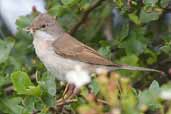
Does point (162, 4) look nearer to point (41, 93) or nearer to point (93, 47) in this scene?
point (93, 47)

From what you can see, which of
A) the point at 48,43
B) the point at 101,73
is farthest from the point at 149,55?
the point at 101,73

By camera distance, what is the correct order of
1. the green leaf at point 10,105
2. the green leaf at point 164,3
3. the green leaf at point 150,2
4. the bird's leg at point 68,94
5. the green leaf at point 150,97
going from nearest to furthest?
the green leaf at point 150,97
the bird's leg at point 68,94
the green leaf at point 10,105
the green leaf at point 150,2
the green leaf at point 164,3

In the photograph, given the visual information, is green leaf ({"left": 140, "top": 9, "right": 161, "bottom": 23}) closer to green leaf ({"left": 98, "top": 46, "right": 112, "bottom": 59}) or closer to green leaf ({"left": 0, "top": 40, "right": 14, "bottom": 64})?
green leaf ({"left": 98, "top": 46, "right": 112, "bottom": 59})

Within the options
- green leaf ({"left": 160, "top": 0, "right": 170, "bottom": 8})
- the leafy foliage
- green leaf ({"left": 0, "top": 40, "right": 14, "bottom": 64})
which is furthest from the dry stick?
green leaf ({"left": 0, "top": 40, "right": 14, "bottom": 64})

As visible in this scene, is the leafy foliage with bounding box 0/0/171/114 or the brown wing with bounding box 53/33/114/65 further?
the brown wing with bounding box 53/33/114/65

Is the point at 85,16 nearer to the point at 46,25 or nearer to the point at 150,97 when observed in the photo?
the point at 46,25

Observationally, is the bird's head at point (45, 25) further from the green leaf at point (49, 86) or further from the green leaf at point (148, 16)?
the green leaf at point (49, 86)

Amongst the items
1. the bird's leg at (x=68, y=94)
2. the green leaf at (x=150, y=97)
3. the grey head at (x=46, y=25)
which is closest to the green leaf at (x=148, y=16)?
the grey head at (x=46, y=25)
